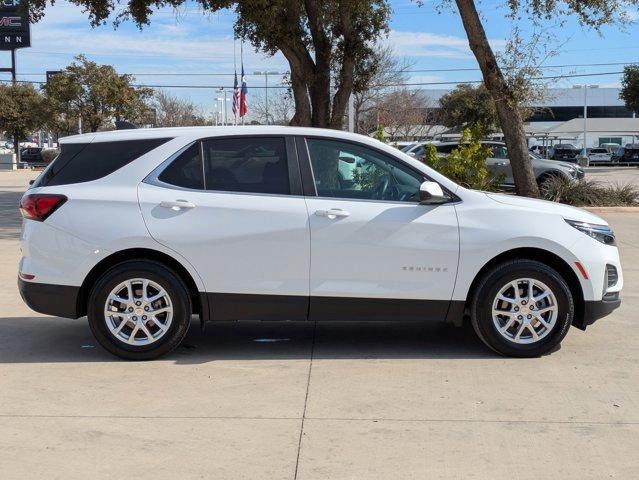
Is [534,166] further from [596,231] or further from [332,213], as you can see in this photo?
[332,213]

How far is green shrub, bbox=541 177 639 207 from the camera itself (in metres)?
18.9

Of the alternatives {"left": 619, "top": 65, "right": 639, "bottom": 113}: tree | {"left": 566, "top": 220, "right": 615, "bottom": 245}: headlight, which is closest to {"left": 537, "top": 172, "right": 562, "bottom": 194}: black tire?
{"left": 566, "top": 220, "right": 615, "bottom": 245}: headlight

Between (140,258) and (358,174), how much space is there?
1.82 m

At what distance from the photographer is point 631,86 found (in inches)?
2021

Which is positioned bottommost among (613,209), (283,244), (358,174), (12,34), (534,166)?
(613,209)

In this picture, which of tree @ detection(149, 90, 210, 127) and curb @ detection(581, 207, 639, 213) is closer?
curb @ detection(581, 207, 639, 213)

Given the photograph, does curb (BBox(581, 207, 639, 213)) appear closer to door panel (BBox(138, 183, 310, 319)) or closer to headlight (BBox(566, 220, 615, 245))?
headlight (BBox(566, 220, 615, 245))

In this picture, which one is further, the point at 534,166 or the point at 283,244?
the point at 534,166

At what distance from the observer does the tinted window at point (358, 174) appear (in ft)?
19.9

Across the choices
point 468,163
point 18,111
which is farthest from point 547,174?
point 18,111

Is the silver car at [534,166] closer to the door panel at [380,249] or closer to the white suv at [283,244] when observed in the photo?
the white suv at [283,244]

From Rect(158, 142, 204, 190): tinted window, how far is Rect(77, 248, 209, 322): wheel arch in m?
0.57

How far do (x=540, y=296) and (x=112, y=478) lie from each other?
11.6ft

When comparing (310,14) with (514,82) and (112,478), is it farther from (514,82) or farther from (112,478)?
(112,478)
